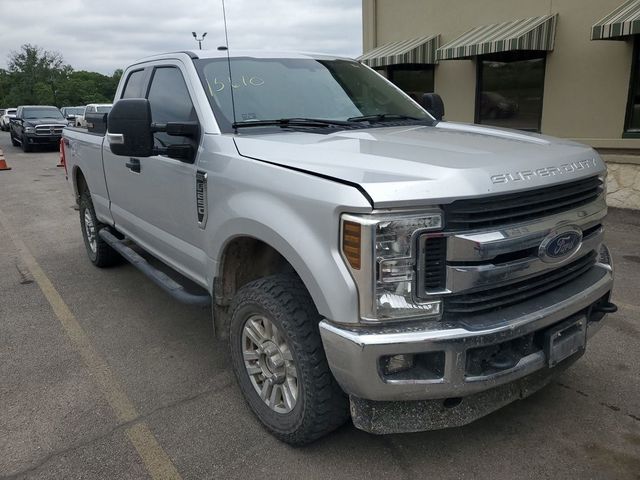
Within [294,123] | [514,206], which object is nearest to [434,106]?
[294,123]

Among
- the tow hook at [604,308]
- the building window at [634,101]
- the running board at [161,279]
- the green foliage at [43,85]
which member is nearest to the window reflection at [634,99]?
the building window at [634,101]

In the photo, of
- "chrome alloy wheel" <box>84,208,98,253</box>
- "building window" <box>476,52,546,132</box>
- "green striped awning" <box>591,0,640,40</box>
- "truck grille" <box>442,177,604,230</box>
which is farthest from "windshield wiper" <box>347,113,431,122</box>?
"building window" <box>476,52,546,132</box>

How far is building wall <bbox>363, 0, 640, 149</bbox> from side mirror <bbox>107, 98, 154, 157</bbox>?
7690 mm

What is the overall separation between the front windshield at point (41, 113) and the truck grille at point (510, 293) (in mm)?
25475

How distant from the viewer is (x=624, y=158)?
846cm

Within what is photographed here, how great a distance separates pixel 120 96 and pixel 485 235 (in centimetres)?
385

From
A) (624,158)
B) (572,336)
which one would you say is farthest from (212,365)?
(624,158)

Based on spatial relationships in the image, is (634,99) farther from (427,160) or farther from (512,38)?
(427,160)

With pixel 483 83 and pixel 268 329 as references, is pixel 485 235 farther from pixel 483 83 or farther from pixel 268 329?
pixel 483 83

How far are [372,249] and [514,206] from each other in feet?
2.20

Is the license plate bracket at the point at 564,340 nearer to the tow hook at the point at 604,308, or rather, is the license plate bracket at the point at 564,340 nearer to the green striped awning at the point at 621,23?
the tow hook at the point at 604,308

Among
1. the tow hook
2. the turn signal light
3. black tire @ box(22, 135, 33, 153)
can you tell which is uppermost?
the turn signal light

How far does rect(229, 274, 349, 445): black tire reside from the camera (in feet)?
8.45

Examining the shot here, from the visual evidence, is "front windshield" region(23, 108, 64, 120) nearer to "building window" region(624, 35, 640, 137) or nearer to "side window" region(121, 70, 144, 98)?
"side window" region(121, 70, 144, 98)
